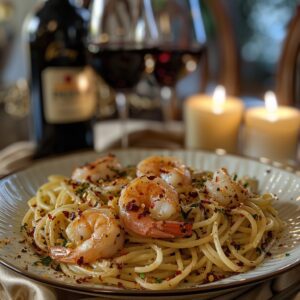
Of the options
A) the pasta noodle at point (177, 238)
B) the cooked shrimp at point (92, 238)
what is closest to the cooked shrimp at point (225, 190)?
the pasta noodle at point (177, 238)

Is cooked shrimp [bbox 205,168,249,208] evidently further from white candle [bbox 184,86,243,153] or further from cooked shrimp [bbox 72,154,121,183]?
white candle [bbox 184,86,243,153]

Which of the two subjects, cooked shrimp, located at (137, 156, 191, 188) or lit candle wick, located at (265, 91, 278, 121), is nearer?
cooked shrimp, located at (137, 156, 191, 188)

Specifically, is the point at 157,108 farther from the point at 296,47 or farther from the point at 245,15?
the point at 245,15

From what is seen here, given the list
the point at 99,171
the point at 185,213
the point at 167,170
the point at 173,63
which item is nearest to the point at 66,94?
the point at 173,63

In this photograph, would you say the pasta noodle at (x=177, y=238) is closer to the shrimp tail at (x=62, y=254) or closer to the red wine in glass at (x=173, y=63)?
the shrimp tail at (x=62, y=254)

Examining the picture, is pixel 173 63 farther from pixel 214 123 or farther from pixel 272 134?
pixel 272 134

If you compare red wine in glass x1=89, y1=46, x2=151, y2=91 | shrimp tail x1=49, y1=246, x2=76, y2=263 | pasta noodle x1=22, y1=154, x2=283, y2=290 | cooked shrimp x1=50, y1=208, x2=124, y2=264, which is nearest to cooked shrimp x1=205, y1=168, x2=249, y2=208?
pasta noodle x1=22, y1=154, x2=283, y2=290
